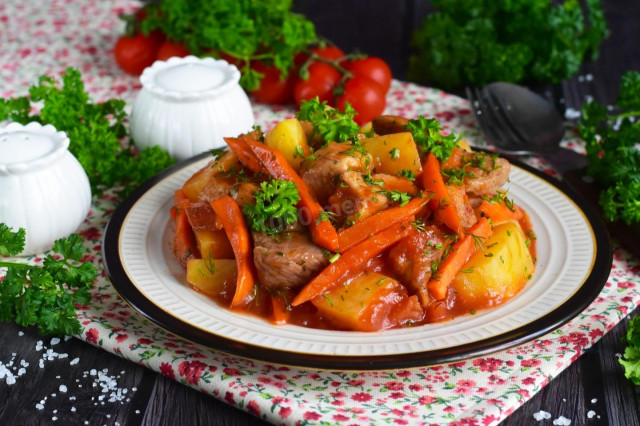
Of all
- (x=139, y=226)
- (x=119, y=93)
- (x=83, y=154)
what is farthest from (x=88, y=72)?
(x=139, y=226)

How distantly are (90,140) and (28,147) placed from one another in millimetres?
542

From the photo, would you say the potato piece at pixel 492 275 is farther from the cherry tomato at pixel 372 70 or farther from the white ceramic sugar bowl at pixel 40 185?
the cherry tomato at pixel 372 70

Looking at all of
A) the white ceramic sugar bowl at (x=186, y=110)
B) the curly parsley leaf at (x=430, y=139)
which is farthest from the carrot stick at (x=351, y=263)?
the white ceramic sugar bowl at (x=186, y=110)

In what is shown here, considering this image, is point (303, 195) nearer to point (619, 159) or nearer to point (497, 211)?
point (497, 211)

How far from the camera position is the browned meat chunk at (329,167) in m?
3.16

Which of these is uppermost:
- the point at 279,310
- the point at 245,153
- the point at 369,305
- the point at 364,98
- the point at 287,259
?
the point at 245,153

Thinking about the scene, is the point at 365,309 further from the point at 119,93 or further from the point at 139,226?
the point at 119,93

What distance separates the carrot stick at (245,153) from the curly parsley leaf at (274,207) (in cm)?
25

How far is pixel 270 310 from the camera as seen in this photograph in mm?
3113

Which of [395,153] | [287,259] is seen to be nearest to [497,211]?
[395,153]

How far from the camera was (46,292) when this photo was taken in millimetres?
3215

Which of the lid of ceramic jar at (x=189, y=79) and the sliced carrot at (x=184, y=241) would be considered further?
the lid of ceramic jar at (x=189, y=79)

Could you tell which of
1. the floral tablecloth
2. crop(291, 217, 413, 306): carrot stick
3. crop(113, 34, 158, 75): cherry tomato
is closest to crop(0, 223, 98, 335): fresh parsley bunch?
the floral tablecloth

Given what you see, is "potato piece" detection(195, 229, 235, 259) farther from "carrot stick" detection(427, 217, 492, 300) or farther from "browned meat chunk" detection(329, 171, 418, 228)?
"carrot stick" detection(427, 217, 492, 300)
